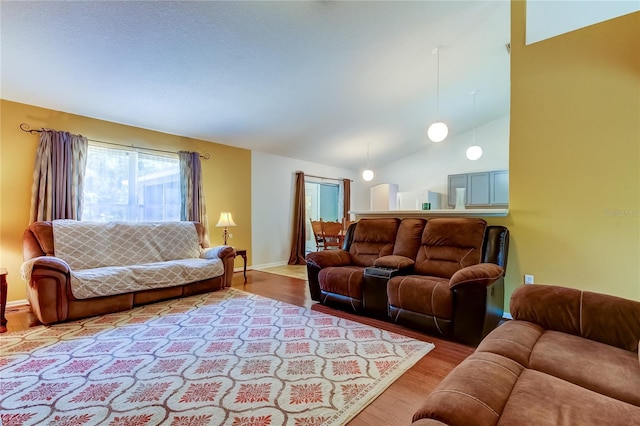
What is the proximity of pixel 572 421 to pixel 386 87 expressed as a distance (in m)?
4.09

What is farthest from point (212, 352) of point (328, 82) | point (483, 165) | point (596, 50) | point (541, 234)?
point (483, 165)

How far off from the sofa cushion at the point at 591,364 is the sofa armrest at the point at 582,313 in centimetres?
6

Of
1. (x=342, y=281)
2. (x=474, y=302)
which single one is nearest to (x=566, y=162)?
(x=474, y=302)

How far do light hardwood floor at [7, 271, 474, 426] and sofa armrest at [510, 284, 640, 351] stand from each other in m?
0.63

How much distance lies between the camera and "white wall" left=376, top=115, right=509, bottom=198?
6.13 meters

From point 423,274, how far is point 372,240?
0.76 m

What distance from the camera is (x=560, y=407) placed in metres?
0.88

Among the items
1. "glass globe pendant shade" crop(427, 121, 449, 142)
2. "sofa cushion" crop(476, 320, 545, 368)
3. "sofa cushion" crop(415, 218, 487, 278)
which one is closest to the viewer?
"sofa cushion" crop(476, 320, 545, 368)

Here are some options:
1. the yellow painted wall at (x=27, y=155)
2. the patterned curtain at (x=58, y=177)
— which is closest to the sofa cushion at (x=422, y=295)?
the yellow painted wall at (x=27, y=155)

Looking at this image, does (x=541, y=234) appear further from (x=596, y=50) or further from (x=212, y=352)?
(x=212, y=352)

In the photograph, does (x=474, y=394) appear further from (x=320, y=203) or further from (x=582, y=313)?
(x=320, y=203)

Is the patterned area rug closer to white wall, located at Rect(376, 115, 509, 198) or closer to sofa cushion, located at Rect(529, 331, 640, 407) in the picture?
sofa cushion, located at Rect(529, 331, 640, 407)

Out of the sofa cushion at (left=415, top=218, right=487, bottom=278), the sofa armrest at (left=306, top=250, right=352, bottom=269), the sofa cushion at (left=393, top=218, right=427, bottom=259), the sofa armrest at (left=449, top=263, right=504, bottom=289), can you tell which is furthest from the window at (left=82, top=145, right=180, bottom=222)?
the sofa armrest at (left=449, top=263, right=504, bottom=289)

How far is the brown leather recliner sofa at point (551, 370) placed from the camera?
A: 851mm
